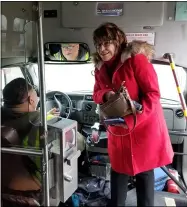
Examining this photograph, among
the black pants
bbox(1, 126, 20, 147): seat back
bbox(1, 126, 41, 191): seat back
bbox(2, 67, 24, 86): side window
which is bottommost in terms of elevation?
the black pants

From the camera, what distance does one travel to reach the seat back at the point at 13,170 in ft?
3.21

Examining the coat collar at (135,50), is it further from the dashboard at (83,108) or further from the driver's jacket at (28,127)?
the dashboard at (83,108)

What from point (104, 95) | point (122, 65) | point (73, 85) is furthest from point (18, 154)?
point (73, 85)

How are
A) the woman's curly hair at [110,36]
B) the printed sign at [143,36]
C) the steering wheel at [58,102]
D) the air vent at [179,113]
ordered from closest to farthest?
the woman's curly hair at [110,36]
the printed sign at [143,36]
the air vent at [179,113]
the steering wheel at [58,102]

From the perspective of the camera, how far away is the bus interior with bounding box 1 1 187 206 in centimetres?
97

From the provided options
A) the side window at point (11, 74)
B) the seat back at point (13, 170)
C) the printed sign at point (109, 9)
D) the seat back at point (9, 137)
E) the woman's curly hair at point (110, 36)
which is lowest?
the seat back at point (13, 170)

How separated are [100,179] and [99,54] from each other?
76 cm

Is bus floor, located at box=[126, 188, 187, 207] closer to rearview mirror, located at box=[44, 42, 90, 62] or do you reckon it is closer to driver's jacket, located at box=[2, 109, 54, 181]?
driver's jacket, located at box=[2, 109, 54, 181]

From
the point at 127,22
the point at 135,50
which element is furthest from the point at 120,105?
the point at 127,22

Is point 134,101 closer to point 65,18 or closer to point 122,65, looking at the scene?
point 122,65

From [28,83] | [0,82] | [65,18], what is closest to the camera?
[0,82]

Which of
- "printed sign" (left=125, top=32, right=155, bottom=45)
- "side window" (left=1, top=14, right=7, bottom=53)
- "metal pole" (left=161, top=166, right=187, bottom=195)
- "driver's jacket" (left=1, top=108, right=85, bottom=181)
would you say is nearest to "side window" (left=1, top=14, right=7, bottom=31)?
"side window" (left=1, top=14, right=7, bottom=53)

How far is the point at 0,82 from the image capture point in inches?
36.2

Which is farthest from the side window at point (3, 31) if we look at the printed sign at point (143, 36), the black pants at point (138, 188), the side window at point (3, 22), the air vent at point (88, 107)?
the air vent at point (88, 107)
